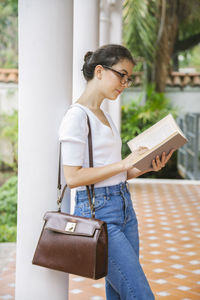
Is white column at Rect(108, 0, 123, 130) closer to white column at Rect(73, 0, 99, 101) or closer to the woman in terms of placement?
white column at Rect(73, 0, 99, 101)

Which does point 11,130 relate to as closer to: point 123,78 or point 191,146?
point 191,146

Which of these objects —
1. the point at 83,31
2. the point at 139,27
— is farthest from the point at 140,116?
the point at 83,31

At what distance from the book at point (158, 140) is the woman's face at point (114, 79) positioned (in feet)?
0.88

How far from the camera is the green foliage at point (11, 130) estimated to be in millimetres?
13664

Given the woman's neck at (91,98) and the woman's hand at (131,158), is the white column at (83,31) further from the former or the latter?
the woman's hand at (131,158)

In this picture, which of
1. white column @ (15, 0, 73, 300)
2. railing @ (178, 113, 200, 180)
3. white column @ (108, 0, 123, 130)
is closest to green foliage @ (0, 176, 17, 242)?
white column @ (108, 0, 123, 130)

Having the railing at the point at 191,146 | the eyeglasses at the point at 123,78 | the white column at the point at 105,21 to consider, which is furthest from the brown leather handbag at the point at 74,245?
the railing at the point at 191,146

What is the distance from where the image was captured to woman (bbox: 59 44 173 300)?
216cm

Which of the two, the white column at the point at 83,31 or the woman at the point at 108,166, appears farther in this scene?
the white column at the point at 83,31

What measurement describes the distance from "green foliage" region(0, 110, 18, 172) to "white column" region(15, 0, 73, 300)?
1116 centimetres

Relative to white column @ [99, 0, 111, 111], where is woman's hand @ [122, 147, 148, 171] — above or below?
below

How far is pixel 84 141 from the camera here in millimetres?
2168

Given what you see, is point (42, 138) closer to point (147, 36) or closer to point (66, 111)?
point (66, 111)

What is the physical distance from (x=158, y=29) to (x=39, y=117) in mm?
10682
